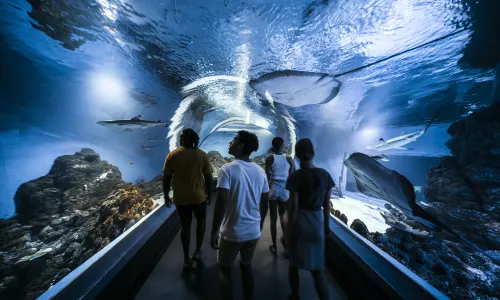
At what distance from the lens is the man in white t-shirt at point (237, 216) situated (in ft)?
5.69

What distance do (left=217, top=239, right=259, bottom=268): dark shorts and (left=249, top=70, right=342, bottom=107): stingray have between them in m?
4.07

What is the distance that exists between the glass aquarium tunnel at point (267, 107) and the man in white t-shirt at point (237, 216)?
96cm

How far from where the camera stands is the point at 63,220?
26.5 feet

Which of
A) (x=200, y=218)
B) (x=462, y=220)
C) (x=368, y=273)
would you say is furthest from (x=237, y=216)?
(x=462, y=220)

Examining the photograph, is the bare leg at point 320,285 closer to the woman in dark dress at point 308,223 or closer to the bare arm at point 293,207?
the woman in dark dress at point 308,223

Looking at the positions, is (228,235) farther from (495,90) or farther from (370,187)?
(495,90)

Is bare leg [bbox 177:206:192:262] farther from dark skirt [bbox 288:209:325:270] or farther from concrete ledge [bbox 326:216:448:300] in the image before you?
concrete ledge [bbox 326:216:448:300]

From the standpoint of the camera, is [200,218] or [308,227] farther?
[200,218]

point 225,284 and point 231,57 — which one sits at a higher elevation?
point 231,57

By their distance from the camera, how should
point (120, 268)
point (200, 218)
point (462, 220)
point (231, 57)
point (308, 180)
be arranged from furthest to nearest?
point (462, 220)
point (231, 57)
point (200, 218)
point (120, 268)
point (308, 180)

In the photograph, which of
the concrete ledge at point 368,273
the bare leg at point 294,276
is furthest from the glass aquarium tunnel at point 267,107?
the bare leg at point 294,276

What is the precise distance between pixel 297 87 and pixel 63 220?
12.3 meters

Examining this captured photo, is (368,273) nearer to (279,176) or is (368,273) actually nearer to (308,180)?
(308,180)

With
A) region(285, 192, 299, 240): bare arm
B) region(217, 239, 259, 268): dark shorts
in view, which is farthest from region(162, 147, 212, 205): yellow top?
region(285, 192, 299, 240): bare arm
